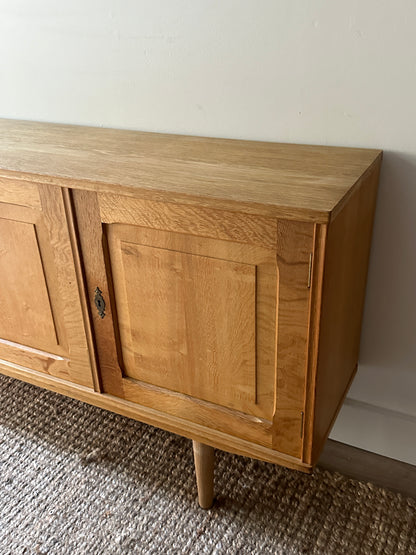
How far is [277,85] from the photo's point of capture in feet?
3.01

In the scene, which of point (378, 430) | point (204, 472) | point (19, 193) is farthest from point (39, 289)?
point (378, 430)

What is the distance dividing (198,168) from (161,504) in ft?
2.09

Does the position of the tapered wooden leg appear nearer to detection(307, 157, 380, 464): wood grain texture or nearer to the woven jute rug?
the woven jute rug

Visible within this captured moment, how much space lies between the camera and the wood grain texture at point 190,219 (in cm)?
70

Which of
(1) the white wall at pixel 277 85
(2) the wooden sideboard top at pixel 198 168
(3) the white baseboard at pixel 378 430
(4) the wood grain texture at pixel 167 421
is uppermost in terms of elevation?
(1) the white wall at pixel 277 85

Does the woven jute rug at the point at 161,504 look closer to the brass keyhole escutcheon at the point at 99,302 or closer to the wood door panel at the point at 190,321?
the wood door panel at the point at 190,321

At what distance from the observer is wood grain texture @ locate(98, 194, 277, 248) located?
70cm

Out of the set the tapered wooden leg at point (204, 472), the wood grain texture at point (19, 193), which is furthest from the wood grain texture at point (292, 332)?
the wood grain texture at point (19, 193)

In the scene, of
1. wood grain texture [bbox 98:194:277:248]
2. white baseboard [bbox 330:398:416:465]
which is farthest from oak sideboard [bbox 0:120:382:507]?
white baseboard [bbox 330:398:416:465]

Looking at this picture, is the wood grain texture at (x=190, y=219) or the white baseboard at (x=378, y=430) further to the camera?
the white baseboard at (x=378, y=430)

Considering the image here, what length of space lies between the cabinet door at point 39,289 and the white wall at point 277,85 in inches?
12.3

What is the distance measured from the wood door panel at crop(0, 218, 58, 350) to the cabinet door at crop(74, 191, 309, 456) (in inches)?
4.3

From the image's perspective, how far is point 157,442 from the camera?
3.89 feet

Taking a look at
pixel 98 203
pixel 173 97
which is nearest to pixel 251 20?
pixel 173 97
